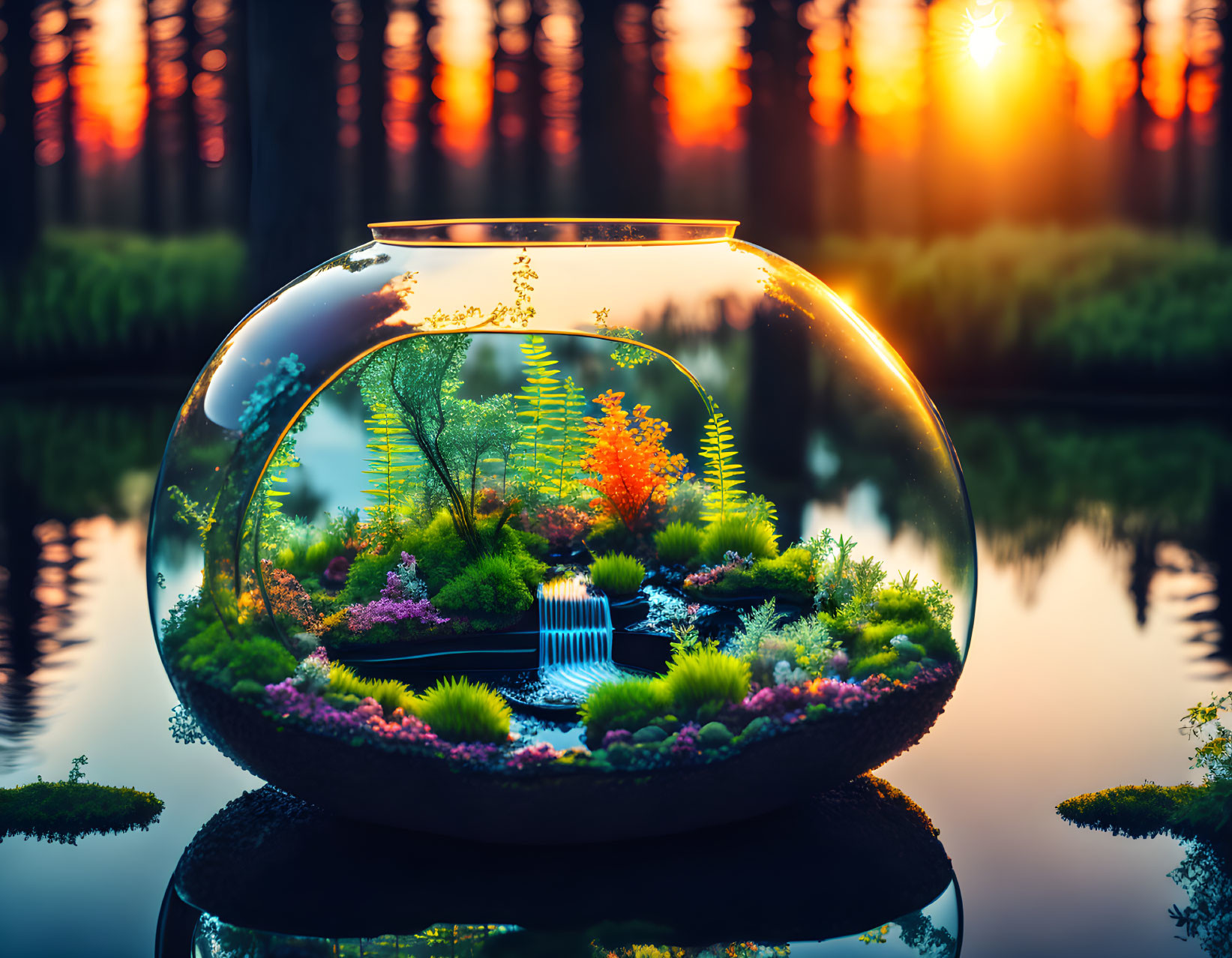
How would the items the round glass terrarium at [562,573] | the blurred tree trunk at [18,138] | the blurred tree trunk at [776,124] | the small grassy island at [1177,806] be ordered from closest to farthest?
1. the round glass terrarium at [562,573]
2. the small grassy island at [1177,806]
3. the blurred tree trunk at [776,124]
4. the blurred tree trunk at [18,138]

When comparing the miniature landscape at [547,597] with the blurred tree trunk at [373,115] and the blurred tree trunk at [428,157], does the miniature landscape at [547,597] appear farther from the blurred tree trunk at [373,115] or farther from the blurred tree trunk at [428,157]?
the blurred tree trunk at [373,115]

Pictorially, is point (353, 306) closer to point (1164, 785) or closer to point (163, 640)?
point (163, 640)

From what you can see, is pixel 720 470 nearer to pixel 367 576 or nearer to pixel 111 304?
pixel 367 576

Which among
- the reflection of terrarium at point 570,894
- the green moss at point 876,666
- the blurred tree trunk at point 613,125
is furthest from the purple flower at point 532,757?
the blurred tree trunk at point 613,125

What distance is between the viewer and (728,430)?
535 centimetres

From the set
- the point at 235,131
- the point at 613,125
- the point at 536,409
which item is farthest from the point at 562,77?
the point at 536,409

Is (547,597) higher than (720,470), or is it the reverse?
(720,470)

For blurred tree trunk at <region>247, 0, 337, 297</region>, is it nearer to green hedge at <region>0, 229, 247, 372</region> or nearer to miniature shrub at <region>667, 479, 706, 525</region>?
miniature shrub at <region>667, 479, 706, 525</region>

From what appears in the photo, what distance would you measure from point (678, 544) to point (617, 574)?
389 millimetres

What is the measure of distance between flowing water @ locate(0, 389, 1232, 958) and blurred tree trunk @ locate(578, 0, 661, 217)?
683 cm

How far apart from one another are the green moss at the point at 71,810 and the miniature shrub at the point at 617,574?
6.45 feet

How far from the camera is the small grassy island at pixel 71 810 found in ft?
12.9

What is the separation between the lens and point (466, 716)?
11.4ft

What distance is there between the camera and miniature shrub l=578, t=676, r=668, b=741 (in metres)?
3.50
